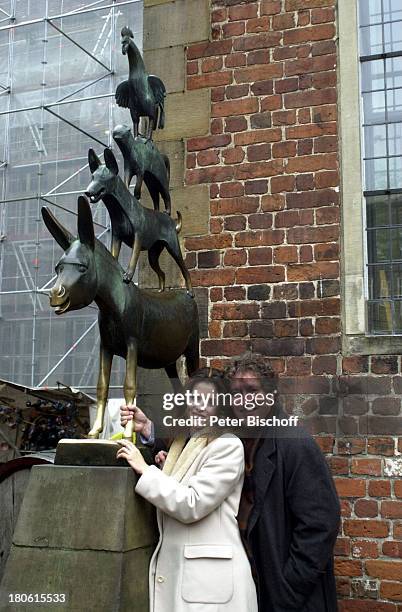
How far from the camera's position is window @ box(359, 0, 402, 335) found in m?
4.25

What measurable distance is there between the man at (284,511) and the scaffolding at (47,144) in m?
6.33

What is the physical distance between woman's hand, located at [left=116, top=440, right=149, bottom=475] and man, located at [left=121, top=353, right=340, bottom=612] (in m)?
0.38

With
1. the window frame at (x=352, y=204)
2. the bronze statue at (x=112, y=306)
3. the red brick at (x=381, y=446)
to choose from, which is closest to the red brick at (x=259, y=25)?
the window frame at (x=352, y=204)

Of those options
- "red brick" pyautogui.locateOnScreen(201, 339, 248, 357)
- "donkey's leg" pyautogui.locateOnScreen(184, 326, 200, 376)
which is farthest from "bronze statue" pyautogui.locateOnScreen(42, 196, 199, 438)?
"red brick" pyautogui.locateOnScreen(201, 339, 248, 357)

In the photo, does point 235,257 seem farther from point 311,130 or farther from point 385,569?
point 385,569

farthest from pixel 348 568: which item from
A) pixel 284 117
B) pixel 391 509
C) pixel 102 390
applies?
pixel 284 117

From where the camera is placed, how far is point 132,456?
269 centimetres

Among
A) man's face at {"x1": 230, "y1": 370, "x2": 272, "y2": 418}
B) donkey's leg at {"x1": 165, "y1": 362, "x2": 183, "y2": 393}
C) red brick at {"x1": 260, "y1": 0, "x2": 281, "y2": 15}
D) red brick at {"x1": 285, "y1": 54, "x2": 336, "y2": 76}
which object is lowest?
man's face at {"x1": 230, "y1": 370, "x2": 272, "y2": 418}

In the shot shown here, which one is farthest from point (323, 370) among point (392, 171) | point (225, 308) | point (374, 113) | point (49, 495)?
point (49, 495)

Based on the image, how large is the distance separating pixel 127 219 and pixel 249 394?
919 millimetres

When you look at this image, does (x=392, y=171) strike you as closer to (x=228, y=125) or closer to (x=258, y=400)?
(x=228, y=125)

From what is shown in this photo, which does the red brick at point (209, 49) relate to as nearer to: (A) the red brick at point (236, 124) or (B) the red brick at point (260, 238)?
(A) the red brick at point (236, 124)

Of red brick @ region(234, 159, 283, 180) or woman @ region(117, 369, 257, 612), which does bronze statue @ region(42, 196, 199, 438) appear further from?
red brick @ region(234, 159, 283, 180)

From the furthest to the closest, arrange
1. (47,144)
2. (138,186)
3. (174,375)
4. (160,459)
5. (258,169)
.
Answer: (47,144)
(258,169)
(174,375)
(138,186)
(160,459)
